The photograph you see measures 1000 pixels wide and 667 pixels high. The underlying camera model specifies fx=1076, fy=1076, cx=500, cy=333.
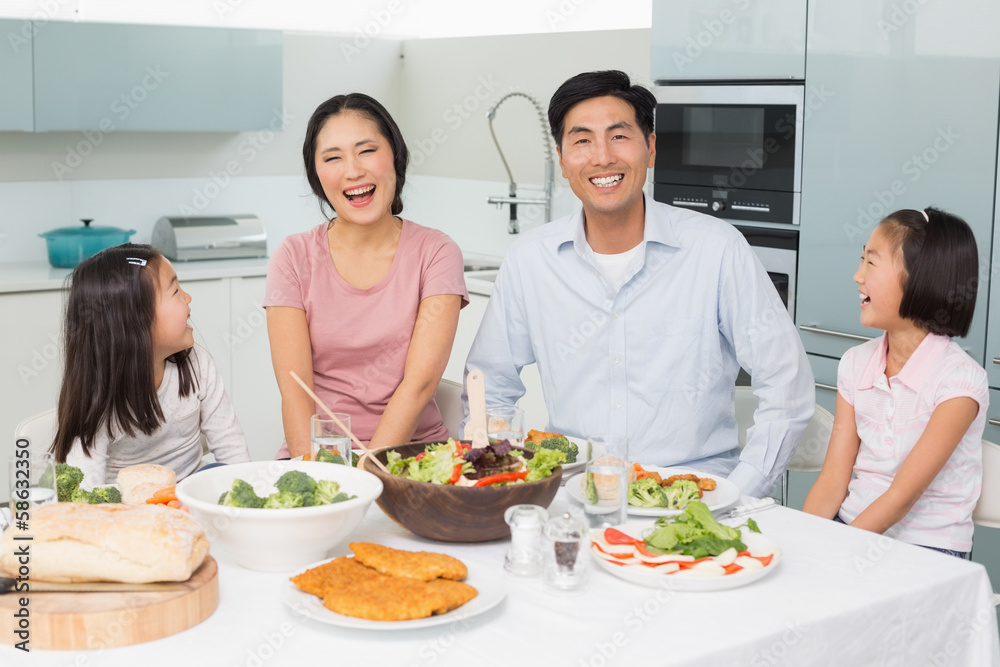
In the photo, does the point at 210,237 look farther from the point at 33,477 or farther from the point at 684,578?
the point at 684,578

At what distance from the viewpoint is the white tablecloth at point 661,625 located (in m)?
1.11

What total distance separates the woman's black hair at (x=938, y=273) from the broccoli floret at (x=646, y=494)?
0.69 m

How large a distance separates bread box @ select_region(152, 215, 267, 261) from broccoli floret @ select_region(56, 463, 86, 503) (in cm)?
280

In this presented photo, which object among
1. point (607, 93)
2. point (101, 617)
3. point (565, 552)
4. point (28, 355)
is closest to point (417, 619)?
point (565, 552)

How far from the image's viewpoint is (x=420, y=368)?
2.26 meters

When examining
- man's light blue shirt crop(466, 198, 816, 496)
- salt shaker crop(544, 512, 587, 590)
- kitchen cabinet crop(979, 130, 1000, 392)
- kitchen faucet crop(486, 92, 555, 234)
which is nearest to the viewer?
salt shaker crop(544, 512, 587, 590)

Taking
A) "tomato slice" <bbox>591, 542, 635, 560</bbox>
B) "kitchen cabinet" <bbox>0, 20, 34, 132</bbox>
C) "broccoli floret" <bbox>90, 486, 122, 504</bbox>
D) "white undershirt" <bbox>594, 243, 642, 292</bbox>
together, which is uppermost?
"kitchen cabinet" <bbox>0, 20, 34, 132</bbox>

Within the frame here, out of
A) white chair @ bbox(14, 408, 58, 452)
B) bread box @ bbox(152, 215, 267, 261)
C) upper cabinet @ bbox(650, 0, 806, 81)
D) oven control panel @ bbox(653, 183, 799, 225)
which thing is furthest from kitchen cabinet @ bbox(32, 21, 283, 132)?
white chair @ bbox(14, 408, 58, 452)

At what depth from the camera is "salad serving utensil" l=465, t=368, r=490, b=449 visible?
142cm

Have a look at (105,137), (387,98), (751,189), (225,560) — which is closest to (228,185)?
(105,137)

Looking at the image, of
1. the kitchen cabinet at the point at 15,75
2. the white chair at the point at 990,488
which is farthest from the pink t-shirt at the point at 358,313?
the kitchen cabinet at the point at 15,75

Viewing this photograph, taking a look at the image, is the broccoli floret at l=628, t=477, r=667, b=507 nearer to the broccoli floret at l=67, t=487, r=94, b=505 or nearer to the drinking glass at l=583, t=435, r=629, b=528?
the drinking glass at l=583, t=435, r=629, b=528

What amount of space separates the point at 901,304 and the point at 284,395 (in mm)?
1228

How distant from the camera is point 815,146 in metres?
3.03
